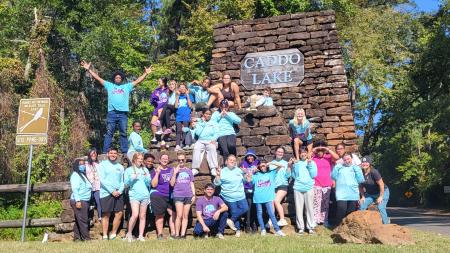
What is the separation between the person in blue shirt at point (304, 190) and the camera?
9391 millimetres

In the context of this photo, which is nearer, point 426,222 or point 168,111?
point 168,111

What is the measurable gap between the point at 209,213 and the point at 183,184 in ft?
2.22

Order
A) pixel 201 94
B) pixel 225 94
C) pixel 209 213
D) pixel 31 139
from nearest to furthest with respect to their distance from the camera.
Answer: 1. pixel 209 213
2. pixel 31 139
3. pixel 225 94
4. pixel 201 94

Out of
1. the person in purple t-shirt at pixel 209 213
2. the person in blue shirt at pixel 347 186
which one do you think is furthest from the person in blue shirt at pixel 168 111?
the person in blue shirt at pixel 347 186

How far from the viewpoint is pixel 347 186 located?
924 cm

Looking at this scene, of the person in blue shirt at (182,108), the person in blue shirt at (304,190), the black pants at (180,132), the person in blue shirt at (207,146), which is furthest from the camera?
the person in blue shirt at (182,108)

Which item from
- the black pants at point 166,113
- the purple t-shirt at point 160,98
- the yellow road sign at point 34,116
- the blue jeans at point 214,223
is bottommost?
the blue jeans at point 214,223

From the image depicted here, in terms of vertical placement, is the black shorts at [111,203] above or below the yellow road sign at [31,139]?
below

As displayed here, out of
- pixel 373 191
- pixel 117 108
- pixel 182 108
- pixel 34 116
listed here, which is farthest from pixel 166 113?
pixel 373 191

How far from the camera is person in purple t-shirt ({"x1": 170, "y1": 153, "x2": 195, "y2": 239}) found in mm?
9141

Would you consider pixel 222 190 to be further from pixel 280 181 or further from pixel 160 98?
pixel 160 98

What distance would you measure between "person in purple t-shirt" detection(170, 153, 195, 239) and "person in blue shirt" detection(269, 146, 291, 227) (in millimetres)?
1509

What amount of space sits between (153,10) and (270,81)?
1665 centimetres

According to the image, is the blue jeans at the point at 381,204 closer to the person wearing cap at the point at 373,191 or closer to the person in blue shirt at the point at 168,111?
the person wearing cap at the point at 373,191
